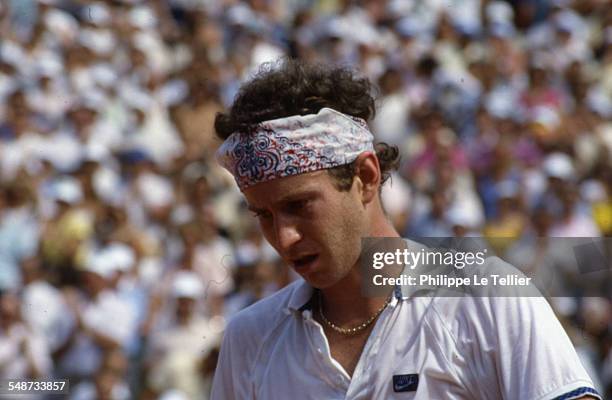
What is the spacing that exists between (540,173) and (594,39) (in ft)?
10.1

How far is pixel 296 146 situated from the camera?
283cm

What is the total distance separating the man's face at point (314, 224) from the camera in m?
2.76

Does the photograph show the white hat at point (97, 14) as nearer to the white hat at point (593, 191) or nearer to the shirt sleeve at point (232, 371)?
the white hat at point (593, 191)

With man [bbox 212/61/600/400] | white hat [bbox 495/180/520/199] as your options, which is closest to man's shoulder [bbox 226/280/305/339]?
man [bbox 212/61/600/400]

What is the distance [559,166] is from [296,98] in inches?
249

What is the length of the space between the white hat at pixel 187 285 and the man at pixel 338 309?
15.3ft

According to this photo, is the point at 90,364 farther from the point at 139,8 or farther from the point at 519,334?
the point at 139,8

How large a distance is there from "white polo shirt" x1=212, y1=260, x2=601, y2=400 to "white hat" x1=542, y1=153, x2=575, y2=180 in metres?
6.05

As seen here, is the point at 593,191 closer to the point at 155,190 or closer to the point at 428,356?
the point at 155,190

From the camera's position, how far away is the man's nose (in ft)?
9.00

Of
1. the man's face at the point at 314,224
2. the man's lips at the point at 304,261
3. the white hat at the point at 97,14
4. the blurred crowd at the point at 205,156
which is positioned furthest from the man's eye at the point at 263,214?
the white hat at the point at 97,14

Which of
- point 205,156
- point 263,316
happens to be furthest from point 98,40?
point 263,316

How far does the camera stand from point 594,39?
1162 centimetres

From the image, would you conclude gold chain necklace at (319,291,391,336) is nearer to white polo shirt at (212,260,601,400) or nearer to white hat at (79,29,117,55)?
white polo shirt at (212,260,601,400)
